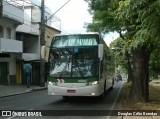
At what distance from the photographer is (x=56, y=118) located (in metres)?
13.4

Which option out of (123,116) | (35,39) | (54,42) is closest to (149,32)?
(123,116)

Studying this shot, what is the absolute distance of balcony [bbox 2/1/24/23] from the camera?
3462cm

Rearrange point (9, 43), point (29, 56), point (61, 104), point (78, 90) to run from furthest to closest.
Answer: point (29, 56), point (9, 43), point (61, 104), point (78, 90)

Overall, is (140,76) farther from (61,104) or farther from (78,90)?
(61,104)

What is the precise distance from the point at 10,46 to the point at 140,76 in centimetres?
1870

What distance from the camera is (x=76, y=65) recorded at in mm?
18328

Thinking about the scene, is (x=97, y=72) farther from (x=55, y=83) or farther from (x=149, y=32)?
(x=149, y=32)

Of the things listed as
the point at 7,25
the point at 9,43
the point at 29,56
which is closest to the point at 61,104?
the point at 9,43

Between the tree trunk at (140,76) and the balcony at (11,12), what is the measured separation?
60.3 feet

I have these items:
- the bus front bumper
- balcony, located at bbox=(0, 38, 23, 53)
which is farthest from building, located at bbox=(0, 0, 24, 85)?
the bus front bumper

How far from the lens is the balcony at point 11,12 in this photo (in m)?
34.6

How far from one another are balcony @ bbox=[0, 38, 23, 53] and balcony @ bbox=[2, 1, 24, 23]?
217 centimetres

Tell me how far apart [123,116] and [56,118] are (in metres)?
2.31

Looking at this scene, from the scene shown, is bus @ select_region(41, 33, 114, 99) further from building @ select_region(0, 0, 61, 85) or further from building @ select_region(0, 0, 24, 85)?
building @ select_region(0, 0, 61, 85)
